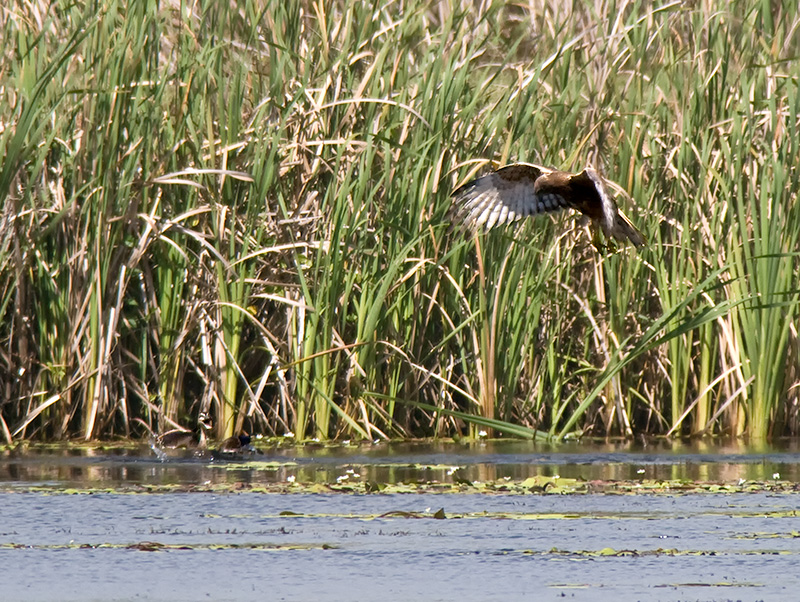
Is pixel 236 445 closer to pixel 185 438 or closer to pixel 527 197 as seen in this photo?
pixel 185 438

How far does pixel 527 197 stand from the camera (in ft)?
26.2

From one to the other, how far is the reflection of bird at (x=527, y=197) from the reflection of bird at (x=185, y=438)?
1.81 meters

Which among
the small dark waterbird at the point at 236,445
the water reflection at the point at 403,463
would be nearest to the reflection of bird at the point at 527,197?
the water reflection at the point at 403,463

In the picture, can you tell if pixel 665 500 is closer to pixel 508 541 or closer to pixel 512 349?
pixel 508 541

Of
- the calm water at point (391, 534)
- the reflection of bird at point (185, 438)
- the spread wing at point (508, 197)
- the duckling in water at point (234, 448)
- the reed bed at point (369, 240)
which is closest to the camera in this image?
the calm water at point (391, 534)

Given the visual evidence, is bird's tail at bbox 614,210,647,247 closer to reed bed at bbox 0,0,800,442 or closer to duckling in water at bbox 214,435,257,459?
reed bed at bbox 0,0,800,442

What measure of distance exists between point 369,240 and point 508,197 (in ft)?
3.87

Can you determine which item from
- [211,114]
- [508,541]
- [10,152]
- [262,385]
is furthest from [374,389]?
[508,541]

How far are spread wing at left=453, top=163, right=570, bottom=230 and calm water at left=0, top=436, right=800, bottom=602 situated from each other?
4.18 feet

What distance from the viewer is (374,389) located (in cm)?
876

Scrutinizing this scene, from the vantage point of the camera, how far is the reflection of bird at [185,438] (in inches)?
324

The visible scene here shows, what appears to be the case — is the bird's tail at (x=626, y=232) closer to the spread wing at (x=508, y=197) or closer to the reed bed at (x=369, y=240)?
the spread wing at (x=508, y=197)

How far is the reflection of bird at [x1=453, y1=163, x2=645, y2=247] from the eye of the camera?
24.6 ft

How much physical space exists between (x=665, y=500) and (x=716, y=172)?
8.10ft
